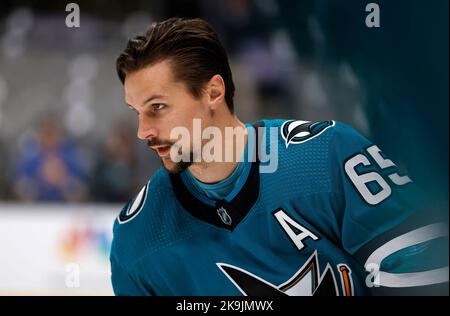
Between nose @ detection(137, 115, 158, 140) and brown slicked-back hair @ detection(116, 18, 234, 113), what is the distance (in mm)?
111

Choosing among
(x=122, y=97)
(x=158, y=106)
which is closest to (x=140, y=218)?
(x=158, y=106)

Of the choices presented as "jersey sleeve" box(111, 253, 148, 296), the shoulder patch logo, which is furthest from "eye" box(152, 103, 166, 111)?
"jersey sleeve" box(111, 253, 148, 296)

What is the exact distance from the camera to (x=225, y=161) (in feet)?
5.02

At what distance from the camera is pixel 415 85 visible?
57.8 inches

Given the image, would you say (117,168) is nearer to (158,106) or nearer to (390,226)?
(158,106)

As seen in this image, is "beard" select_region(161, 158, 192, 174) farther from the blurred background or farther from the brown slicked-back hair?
the blurred background

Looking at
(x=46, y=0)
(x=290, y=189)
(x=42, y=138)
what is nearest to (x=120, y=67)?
(x=290, y=189)

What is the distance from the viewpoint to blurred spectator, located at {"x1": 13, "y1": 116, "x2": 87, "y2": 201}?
3410mm

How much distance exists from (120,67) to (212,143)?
0.26m

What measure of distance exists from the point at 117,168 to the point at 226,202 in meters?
1.34

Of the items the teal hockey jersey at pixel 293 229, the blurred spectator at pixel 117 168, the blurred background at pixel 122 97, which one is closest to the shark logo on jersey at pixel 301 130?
the teal hockey jersey at pixel 293 229

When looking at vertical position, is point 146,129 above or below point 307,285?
above

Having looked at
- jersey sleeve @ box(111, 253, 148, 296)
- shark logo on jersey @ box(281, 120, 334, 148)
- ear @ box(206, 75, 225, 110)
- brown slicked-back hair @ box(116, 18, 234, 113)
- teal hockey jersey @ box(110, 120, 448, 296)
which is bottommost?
jersey sleeve @ box(111, 253, 148, 296)

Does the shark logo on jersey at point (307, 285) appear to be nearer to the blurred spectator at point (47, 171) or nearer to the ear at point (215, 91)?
the ear at point (215, 91)
